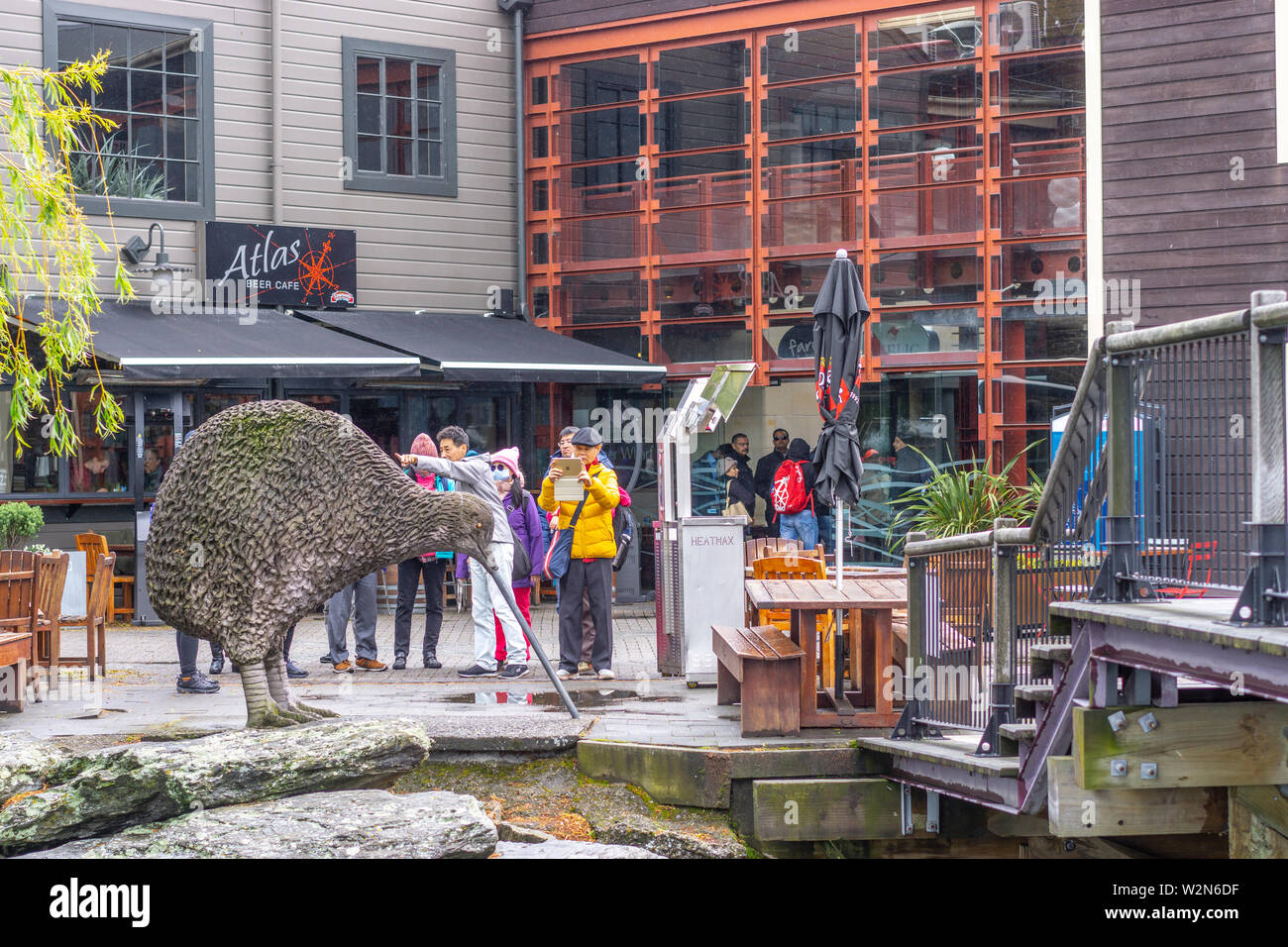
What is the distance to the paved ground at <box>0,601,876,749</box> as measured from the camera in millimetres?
7527

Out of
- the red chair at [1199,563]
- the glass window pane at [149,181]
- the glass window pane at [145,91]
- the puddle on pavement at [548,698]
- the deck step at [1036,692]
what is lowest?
the puddle on pavement at [548,698]

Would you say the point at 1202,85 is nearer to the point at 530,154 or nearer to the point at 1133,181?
the point at 1133,181

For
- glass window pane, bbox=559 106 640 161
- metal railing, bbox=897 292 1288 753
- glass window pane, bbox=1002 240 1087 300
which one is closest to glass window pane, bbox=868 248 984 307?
glass window pane, bbox=1002 240 1087 300

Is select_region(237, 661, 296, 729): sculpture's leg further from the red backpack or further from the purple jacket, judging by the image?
the red backpack

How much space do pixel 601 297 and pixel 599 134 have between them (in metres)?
1.78

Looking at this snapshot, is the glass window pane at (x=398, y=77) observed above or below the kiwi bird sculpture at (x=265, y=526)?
above

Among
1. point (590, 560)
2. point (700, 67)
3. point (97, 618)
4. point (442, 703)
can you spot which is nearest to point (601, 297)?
point (700, 67)

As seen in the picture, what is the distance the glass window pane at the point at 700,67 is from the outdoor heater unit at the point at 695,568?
6.32 metres

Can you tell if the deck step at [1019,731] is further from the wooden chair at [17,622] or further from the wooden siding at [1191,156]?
the wooden siding at [1191,156]

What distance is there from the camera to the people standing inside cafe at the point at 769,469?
14.7 metres

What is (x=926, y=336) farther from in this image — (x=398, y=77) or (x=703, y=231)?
(x=398, y=77)

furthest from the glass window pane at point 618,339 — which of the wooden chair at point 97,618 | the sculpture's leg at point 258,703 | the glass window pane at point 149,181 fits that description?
the sculpture's leg at point 258,703

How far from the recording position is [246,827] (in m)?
6.07

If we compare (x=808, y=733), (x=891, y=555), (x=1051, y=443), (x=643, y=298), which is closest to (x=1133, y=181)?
(x=1051, y=443)
